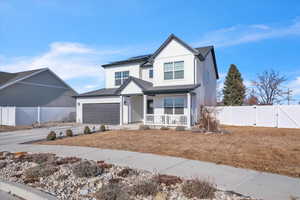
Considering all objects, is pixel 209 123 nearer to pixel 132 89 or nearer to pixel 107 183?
pixel 132 89

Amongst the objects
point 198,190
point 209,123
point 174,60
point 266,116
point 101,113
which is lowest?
point 198,190

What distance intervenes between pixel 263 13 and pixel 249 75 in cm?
2334

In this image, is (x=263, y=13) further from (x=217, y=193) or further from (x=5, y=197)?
(x=5, y=197)

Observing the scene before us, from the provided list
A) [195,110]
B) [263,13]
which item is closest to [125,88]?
[195,110]

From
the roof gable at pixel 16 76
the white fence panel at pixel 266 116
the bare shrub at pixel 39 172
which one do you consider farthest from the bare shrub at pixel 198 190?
the roof gable at pixel 16 76

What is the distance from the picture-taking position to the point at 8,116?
60.1 feet

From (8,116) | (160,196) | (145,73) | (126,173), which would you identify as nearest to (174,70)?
(145,73)

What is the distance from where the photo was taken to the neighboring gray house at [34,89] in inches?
852

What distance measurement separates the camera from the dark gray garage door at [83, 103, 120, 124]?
1911cm

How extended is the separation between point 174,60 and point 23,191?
45.8ft

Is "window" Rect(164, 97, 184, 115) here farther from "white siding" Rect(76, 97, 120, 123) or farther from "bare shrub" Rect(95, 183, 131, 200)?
"bare shrub" Rect(95, 183, 131, 200)

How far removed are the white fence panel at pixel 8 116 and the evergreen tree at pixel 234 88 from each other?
81.3ft

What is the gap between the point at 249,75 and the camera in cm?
3362

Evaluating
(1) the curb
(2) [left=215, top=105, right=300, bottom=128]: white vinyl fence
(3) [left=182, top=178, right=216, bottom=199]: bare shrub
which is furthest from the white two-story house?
(1) the curb
